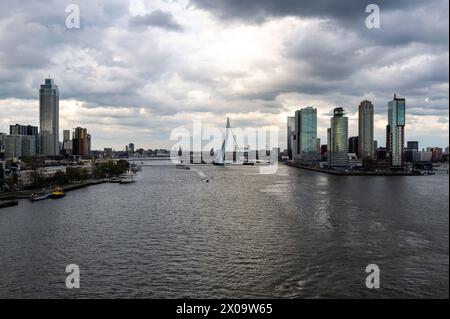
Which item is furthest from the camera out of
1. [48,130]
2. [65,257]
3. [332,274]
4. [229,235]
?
[48,130]

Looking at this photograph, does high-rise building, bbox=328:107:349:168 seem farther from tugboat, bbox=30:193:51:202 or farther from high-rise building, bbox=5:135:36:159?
high-rise building, bbox=5:135:36:159

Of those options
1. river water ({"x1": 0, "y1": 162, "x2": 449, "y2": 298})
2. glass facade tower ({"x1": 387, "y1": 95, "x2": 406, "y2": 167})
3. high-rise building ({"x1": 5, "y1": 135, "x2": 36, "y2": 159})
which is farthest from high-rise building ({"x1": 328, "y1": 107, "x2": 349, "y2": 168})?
high-rise building ({"x1": 5, "y1": 135, "x2": 36, "y2": 159})

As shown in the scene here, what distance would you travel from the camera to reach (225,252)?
401 inches

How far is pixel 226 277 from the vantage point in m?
8.17

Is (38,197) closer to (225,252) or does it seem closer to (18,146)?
(225,252)

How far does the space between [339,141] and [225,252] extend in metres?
68.4

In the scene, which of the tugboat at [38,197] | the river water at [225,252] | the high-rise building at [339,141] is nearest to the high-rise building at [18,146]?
the tugboat at [38,197]

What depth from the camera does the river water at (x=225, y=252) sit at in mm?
7559

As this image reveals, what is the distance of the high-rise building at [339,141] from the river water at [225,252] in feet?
174

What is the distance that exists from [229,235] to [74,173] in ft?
91.1

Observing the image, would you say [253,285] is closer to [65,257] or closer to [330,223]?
[65,257]
